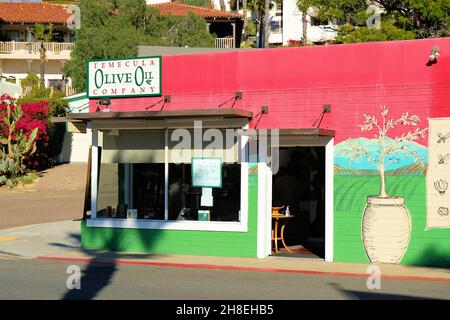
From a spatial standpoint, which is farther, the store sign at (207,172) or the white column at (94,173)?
the white column at (94,173)

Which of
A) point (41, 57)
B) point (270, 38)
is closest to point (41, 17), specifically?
point (41, 57)

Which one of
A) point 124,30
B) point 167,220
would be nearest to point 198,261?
point 167,220

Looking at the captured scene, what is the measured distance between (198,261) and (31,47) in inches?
1901

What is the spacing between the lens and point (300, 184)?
19000mm

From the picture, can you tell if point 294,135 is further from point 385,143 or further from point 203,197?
point 203,197

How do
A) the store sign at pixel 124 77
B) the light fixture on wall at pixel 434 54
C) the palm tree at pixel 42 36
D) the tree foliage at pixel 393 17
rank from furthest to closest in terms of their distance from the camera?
the palm tree at pixel 42 36, the tree foliage at pixel 393 17, the store sign at pixel 124 77, the light fixture on wall at pixel 434 54

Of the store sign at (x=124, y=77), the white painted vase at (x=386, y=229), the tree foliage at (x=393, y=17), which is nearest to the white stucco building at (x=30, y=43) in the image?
the tree foliage at (x=393, y=17)

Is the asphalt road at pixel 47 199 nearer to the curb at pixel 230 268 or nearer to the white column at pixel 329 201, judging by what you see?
the curb at pixel 230 268

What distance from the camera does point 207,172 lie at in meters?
16.2

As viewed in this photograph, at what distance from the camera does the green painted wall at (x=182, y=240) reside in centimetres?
1573

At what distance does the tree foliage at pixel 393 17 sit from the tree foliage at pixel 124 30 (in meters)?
7.63

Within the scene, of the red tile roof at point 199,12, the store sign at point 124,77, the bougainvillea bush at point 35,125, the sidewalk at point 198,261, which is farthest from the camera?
the red tile roof at point 199,12

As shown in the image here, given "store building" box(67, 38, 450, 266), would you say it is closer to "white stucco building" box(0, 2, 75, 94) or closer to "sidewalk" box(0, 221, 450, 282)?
"sidewalk" box(0, 221, 450, 282)
